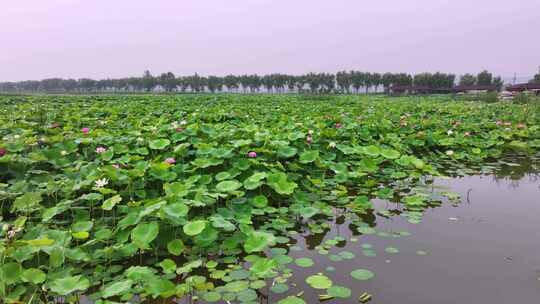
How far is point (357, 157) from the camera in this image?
4.01 m

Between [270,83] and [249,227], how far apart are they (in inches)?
3066

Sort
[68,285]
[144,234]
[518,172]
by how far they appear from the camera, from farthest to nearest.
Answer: [518,172]
[144,234]
[68,285]

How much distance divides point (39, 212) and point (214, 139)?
1856mm

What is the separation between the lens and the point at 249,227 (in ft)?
7.02

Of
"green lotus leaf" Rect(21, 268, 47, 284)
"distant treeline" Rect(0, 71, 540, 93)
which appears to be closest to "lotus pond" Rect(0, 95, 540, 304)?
"green lotus leaf" Rect(21, 268, 47, 284)

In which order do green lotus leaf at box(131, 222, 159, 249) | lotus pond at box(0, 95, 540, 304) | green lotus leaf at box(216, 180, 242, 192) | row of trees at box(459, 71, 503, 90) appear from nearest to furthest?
1. lotus pond at box(0, 95, 540, 304)
2. green lotus leaf at box(131, 222, 159, 249)
3. green lotus leaf at box(216, 180, 242, 192)
4. row of trees at box(459, 71, 503, 90)

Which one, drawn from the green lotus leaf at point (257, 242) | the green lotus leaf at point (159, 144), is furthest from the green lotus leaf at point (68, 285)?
the green lotus leaf at point (159, 144)

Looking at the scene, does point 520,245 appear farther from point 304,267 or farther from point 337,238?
point 304,267

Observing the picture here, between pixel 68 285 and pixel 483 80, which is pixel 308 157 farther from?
pixel 483 80

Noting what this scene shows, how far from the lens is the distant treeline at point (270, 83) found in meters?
51.2

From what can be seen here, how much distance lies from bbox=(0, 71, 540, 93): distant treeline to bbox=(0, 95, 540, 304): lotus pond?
42035 mm

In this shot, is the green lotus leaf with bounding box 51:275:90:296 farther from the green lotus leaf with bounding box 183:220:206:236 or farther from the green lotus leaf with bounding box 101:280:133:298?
the green lotus leaf with bounding box 183:220:206:236

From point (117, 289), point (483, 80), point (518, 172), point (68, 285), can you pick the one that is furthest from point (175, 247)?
point (483, 80)

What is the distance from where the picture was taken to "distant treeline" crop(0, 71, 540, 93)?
51156mm
